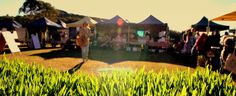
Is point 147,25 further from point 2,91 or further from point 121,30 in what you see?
point 2,91

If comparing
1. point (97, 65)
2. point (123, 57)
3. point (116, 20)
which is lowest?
point (97, 65)

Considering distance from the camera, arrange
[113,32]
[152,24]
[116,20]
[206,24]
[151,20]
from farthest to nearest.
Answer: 1. [206,24]
2. [113,32]
3. [116,20]
4. [151,20]
5. [152,24]

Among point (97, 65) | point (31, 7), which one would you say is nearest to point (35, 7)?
point (31, 7)

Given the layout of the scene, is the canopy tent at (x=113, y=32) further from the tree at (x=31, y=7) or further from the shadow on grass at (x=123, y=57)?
the tree at (x=31, y=7)

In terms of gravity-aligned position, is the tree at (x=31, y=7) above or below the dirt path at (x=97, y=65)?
above

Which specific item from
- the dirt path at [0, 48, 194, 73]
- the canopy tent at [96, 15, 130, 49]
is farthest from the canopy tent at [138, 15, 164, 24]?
the dirt path at [0, 48, 194, 73]

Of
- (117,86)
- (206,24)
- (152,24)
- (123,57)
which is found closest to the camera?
(117,86)

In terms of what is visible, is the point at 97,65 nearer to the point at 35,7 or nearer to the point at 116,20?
the point at 116,20

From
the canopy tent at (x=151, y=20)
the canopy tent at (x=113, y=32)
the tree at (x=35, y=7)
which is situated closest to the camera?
the canopy tent at (x=151, y=20)

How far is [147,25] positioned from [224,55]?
14566 mm

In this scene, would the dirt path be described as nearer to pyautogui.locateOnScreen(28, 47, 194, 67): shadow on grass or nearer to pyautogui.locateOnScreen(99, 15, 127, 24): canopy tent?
pyautogui.locateOnScreen(28, 47, 194, 67): shadow on grass

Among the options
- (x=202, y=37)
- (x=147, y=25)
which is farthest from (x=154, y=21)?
(x=202, y=37)

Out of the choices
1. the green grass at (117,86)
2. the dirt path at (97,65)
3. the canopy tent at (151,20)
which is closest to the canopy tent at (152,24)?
the canopy tent at (151,20)

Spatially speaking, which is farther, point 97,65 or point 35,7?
point 35,7
